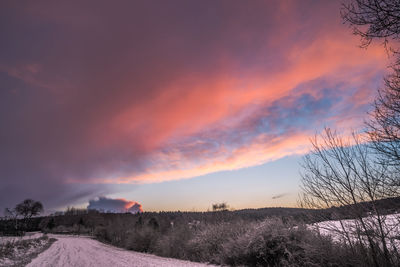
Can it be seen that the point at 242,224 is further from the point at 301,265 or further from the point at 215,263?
the point at 301,265

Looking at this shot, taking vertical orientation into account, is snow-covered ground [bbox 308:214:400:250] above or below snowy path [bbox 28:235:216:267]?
above

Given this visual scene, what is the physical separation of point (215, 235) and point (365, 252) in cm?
1347

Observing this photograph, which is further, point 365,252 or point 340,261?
point 340,261

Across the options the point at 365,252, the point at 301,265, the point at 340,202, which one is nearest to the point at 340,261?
the point at 365,252

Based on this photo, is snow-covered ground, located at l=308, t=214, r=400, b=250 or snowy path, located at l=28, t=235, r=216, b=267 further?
snowy path, located at l=28, t=235, r=216, b=267

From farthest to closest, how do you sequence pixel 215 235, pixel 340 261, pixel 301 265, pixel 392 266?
1. pixel 215 235
2. pixel 301 265
3. pixel 340 261
4. pixel 392 266

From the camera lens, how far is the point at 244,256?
13.0 m

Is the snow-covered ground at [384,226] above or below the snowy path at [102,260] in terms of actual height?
above

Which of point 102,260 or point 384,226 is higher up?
point 384,226

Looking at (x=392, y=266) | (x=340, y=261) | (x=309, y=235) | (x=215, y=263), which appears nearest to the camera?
(x=392, y=266)

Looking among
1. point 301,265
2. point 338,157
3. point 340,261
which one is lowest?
point 301,265

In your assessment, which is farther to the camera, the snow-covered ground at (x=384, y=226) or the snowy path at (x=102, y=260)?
the snowy path at (x=102, y=260)

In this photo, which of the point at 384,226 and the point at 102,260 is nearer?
the point at 384,226

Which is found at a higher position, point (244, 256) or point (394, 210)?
point (394, 210)
